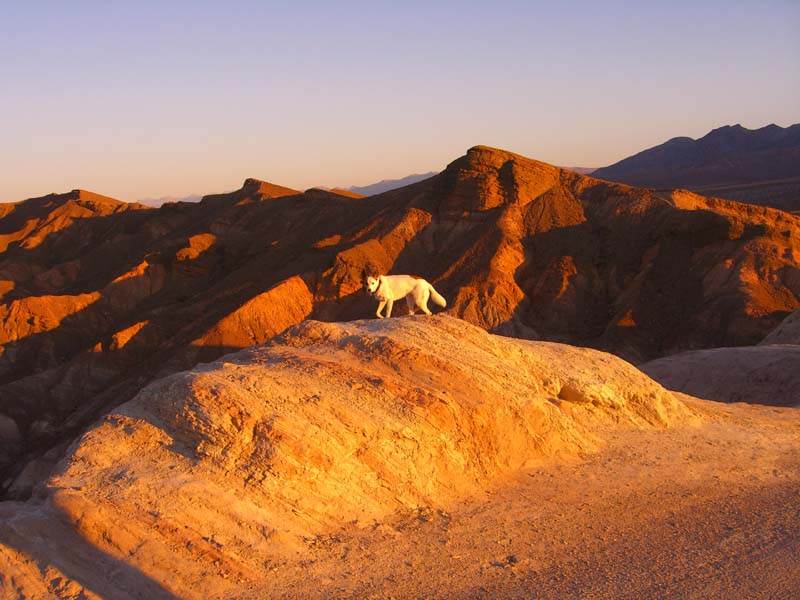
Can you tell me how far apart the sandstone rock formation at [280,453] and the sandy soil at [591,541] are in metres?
0.35

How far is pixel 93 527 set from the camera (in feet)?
24.9

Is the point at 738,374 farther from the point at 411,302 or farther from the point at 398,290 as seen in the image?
the point at 398,290

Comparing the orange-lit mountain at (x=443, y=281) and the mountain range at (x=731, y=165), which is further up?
the mountain range at (x=731, y=165)

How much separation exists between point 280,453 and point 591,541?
3424mm

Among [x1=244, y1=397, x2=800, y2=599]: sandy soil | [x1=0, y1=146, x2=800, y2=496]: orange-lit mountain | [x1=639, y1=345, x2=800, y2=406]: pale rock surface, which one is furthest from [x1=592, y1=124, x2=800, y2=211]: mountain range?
[x1=244, y1=397, x2=800, y2=599]: sandy soil

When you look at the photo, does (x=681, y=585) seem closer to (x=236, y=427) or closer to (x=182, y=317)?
(x=236, y=427)

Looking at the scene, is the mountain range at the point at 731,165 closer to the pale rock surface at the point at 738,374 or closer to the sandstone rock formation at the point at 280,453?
the pale rock surface at the point at 738,374

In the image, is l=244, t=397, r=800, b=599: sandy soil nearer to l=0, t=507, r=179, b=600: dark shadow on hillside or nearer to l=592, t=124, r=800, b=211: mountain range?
l=0, t=507, r=179, b=600: dark shadow on hillside

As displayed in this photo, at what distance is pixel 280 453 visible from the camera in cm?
846

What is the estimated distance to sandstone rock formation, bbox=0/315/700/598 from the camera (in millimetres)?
7449

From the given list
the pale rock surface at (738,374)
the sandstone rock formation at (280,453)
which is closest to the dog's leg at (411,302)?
the sandstone rock formation at (280,453)

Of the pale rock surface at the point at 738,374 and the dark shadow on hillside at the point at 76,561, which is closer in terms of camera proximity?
the dark shadow on hillside at the point at 76,561

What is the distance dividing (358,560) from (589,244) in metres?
33.0

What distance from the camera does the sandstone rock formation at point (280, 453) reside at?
7449 millimetres
